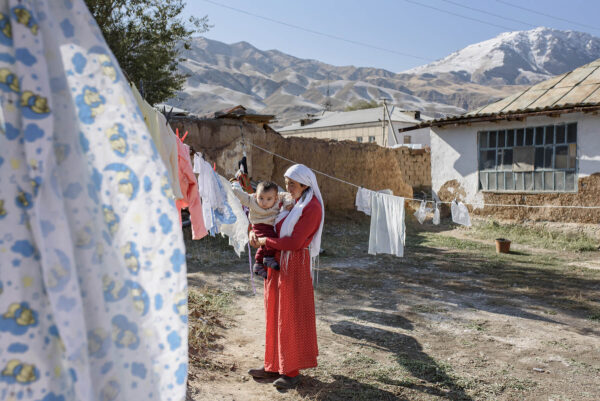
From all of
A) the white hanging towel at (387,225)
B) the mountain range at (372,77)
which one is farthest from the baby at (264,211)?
the mountain range at (372,77)

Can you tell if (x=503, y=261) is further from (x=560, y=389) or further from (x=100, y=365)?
(x=100, y=365)

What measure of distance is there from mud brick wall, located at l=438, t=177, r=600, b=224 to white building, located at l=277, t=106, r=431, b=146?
17.7 metres

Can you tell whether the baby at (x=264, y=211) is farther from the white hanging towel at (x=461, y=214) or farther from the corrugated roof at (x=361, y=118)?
the corrugated roof at (x=361, y=118)

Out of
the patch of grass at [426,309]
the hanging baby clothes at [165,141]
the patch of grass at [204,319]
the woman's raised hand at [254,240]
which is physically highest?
the hanging baby clothes at [165,141]

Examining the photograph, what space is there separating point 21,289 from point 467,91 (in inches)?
3766

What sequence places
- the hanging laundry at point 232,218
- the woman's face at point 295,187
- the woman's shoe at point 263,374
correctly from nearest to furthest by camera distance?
the woman's face at point 295,187
the woman's shoe at point 263,374
the hanging laundry at point 232,218

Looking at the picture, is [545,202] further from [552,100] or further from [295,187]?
[295,187]

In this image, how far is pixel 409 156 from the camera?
570 inches

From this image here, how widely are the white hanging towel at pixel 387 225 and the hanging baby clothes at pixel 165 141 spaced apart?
4.00m

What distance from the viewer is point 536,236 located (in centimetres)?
971

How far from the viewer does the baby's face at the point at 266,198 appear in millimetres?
3494

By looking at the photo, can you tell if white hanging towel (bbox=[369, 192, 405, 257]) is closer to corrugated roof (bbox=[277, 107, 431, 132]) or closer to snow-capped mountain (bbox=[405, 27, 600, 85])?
Answer: corrugated roof (bbox=[277, 107, 431, 132])

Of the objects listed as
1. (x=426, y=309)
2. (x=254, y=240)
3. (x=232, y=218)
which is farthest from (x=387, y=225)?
(x=254, y=240)

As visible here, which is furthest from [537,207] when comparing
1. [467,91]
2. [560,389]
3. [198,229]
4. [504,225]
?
[467,91]
